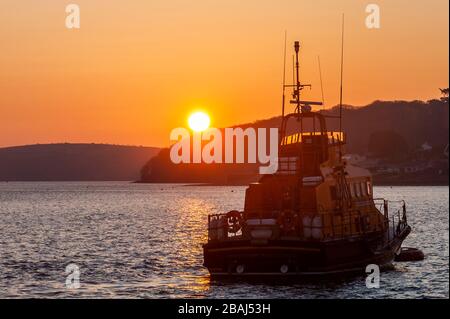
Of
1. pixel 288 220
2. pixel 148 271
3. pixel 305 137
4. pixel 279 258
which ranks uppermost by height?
pixel 305 137

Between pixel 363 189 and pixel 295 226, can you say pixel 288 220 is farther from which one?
pixel 363 189

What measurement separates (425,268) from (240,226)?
12516mm

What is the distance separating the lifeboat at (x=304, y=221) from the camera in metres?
34.9

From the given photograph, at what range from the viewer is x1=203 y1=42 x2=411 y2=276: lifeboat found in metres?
Result: 34.9

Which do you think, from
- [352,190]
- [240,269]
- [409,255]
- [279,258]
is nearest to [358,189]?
[352,190]

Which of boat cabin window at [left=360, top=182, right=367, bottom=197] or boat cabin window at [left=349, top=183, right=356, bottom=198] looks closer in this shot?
boat cabin window at [left=349, top=183, right=356, bottom=198]

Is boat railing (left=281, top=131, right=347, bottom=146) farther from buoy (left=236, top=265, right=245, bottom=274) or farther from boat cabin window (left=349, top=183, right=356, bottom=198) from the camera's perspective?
buoy (left=236, top=265, right=245, bottom=274)

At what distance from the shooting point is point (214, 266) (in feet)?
119

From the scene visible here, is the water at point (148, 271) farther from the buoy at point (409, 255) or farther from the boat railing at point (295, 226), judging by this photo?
the boat railing at point (295, 226)

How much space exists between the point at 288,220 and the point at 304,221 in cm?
101

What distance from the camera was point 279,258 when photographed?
1373 inches

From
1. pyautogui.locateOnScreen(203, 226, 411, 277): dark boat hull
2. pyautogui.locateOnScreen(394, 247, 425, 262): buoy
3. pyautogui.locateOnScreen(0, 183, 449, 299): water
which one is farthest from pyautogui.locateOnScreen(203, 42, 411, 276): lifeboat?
pyautogui.locateOnScreen(394, 247, 425, 262): buoy
